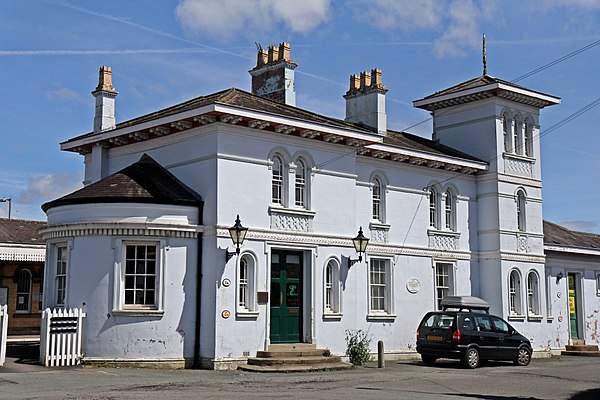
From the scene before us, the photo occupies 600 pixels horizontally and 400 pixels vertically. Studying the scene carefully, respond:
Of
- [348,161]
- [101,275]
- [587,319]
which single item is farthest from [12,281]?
[587,319]

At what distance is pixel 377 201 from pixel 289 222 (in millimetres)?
4303

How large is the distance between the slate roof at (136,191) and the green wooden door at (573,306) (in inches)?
690

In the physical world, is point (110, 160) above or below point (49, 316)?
above

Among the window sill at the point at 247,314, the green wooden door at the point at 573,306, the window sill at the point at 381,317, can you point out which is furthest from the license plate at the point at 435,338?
the green wooden door at the point at 573,306

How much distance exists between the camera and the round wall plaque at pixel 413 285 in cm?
2500

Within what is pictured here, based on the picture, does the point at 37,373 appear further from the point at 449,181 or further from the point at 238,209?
the point at 449,181

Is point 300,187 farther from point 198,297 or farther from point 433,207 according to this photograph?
point 433,207

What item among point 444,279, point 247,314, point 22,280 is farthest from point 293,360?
point 22,280

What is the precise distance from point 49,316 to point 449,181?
45.9ft

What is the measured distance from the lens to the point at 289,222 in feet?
70.2

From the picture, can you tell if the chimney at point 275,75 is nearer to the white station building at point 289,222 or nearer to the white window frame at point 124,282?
the white station building at point 289,222

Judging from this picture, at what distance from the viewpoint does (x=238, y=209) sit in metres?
20.3

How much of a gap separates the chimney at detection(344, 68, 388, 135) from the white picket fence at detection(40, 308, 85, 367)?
39.0ft

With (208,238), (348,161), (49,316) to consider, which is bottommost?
(49,316)
